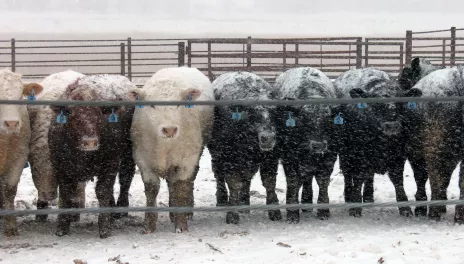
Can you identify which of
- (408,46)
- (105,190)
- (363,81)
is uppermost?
(408,46)

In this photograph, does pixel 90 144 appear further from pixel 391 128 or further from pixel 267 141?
pixel 391 128

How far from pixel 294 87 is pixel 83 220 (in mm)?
2443

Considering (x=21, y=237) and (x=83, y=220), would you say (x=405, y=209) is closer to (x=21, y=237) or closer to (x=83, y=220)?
(x=83, y=220)

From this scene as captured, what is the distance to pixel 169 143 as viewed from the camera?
5984 millimetres

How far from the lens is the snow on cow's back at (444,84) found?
636 centimetres

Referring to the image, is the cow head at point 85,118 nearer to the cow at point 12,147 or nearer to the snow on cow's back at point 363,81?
the cow at point 12,147

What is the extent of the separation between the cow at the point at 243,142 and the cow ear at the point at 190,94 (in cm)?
37

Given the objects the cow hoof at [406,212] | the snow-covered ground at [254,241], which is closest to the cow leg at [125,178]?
the snow-covered ground at [254,241]

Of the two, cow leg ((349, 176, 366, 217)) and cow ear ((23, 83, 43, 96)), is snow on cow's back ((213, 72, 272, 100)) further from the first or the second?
cow ear ((23, 83, 43, 96))

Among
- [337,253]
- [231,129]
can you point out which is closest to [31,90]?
[231,129]

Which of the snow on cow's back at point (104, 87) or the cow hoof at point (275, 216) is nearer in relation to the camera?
the snow on cow's back at point (104, 87)

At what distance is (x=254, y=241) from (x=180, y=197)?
900 millimetres

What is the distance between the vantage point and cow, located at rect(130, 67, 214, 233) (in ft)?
19.6

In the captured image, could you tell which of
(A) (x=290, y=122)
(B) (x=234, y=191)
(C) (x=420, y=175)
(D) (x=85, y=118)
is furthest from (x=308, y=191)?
(D) (x=85, y=118)
